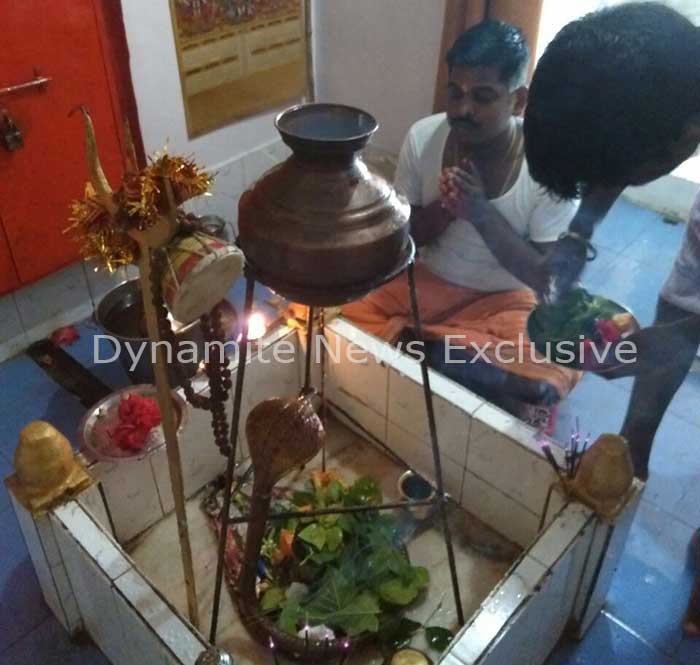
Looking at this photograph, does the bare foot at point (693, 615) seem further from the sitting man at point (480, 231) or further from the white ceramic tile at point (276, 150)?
the white ceramic tile at point (276, 150)

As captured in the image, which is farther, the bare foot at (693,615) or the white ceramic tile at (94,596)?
the bare foot at (693,615)

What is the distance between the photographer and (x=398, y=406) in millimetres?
1672

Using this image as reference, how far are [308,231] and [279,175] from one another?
11 cm

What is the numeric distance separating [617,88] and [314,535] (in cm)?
97

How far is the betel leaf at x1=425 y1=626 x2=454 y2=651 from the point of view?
4.49ft

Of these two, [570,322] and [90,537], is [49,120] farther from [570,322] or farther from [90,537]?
[570,322]

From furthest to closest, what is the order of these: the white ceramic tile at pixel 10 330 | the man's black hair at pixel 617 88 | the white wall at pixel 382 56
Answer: the white wall at pixel 382 56 < the white ceramic tile at pixel 10 330 < the man's black hair at pixel 617 88

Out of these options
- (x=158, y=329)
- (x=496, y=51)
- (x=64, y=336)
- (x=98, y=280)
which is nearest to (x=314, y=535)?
(x=158, y=329)

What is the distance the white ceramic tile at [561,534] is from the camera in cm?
122

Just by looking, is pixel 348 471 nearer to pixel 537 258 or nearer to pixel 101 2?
pixel 537 258

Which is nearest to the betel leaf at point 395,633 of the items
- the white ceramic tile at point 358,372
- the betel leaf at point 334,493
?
the betel leaf at point 334,493

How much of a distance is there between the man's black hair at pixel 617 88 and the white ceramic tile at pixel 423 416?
A: 565mm

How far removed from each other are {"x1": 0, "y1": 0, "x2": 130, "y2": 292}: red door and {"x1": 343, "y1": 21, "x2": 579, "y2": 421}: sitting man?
2.94ft

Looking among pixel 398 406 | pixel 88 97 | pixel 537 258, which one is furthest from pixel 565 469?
pixel 88 97
